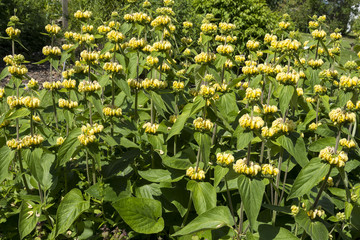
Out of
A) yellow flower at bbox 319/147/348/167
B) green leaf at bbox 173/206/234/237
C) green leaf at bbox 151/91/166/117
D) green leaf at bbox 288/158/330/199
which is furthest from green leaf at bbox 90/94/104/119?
yellow flower at bbox 319/147/348/167

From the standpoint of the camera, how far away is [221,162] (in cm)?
204

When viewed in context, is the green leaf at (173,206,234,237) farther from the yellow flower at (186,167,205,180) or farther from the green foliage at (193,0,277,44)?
the green foliage at (193,0,277,44)

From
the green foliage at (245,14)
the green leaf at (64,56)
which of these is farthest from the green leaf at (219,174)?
the green foliage at (245,14)

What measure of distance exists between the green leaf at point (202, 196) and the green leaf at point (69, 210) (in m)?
0.75

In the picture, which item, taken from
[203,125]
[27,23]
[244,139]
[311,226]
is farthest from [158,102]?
[27,23]

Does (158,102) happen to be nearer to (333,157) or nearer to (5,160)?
(5,160)

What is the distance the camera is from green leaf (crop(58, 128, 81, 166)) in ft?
7.34

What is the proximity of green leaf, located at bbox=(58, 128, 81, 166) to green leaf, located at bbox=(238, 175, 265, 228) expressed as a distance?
110cm

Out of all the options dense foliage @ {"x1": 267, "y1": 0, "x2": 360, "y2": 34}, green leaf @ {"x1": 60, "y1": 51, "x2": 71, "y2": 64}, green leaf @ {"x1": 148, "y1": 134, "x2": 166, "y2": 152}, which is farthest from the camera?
dense foliage @ {"x1": 267, "y1": 0, "x2": 360, "y2": 34}

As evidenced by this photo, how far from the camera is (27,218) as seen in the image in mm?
2551

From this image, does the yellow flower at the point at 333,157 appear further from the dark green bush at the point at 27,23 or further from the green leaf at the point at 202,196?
the dark green bush at the point at 27,23

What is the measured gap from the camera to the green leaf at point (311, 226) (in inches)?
77.3

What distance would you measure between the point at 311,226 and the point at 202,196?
681 millimetres

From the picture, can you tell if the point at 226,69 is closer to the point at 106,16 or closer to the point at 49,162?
the point at 49,162
